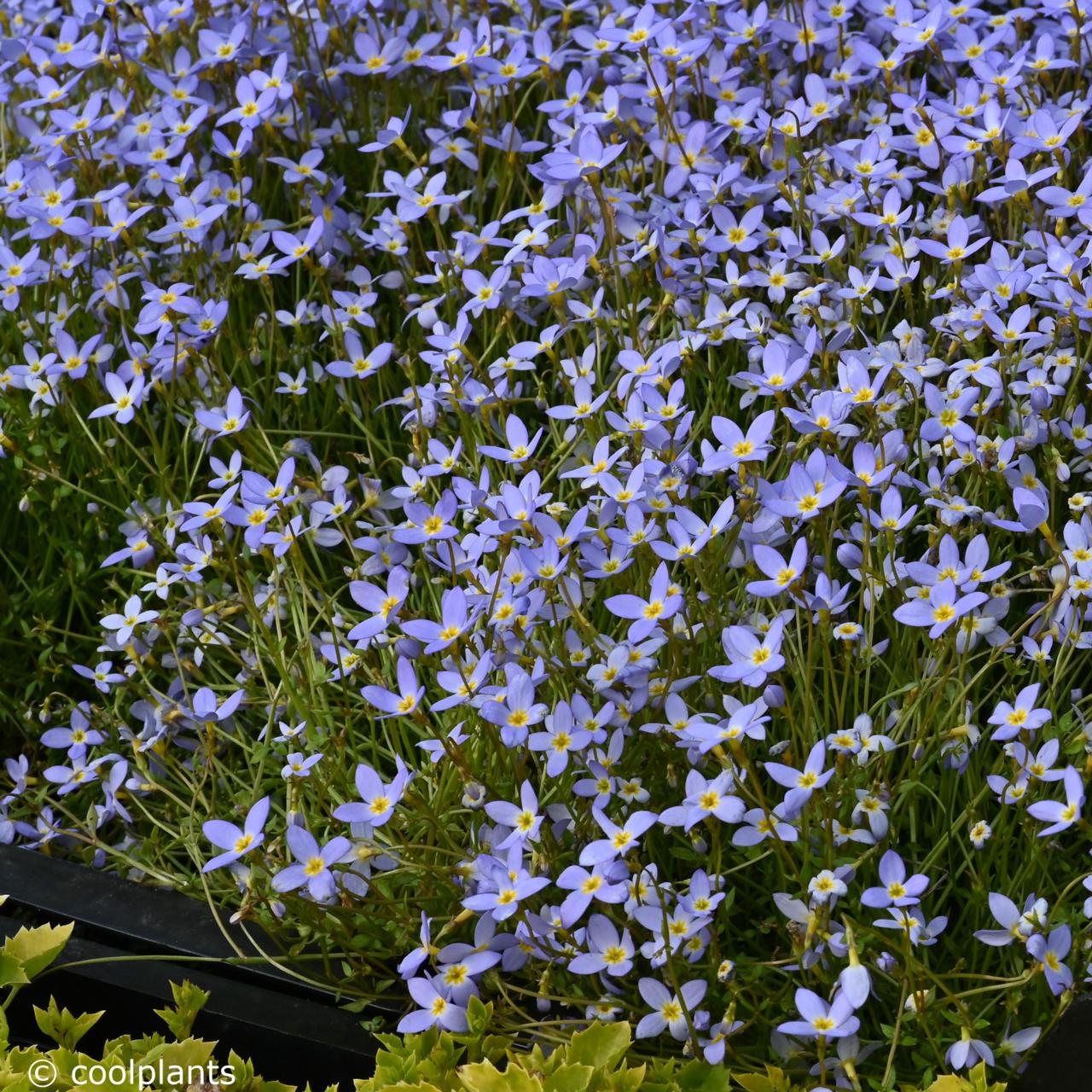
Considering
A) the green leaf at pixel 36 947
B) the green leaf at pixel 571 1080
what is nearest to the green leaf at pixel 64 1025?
the green leaf at pixel 36 947

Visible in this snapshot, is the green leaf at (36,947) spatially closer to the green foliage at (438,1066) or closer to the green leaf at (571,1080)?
the green foliage at (438,1066)

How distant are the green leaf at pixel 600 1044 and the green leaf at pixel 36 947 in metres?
0.65

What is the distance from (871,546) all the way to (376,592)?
647 mm

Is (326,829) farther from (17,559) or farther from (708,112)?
(708,112)

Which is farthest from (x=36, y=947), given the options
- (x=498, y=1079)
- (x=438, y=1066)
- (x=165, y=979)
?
(x=498, y=1079)

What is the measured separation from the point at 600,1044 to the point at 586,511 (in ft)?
1.95

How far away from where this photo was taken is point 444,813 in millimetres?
1694

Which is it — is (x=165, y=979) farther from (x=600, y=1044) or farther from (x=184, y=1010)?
(x=600, y=1044)

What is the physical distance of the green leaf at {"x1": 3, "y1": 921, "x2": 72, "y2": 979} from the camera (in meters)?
1.60

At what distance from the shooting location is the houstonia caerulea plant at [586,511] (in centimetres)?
150

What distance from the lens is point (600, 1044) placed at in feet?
4.65

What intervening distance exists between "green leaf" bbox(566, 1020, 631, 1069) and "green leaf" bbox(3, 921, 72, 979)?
Result: 2.13ft

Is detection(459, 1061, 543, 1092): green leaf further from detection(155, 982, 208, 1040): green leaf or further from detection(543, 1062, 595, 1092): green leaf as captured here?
detection(155, 982, 208, 1040): green leaf

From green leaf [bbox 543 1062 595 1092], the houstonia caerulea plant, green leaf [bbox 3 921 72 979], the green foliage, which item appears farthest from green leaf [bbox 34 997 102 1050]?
green leaf [bbox 543 1062 595 1092]
